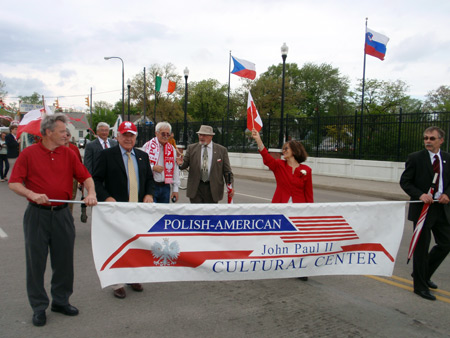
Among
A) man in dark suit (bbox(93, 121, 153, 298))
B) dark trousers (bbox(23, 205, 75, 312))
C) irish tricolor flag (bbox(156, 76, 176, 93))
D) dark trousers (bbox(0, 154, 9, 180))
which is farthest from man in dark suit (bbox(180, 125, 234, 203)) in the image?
irish tricolor flag (bbox(156, 76, 176, 93))

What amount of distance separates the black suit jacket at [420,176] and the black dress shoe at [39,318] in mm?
4058

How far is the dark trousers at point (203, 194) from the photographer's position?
569cm

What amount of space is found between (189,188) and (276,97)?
51079 mm

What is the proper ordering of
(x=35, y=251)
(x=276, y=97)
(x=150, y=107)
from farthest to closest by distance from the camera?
(x=150, y=107) < (x=276, y=97) < (x=35, y=251)

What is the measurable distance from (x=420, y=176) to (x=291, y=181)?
4.89 ft

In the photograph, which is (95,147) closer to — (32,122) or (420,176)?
(32,122)

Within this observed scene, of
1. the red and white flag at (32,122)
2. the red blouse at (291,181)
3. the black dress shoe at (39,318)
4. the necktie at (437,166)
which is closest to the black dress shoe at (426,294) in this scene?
the necktie at (437,166)

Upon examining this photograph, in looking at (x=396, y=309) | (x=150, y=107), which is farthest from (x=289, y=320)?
(x=150, y=107)

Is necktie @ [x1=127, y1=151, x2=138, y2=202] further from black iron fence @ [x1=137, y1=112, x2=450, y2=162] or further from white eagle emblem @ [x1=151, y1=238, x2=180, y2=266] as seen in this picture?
black iron fence @ [x1=137, y1=112, x2=450, y2=162]

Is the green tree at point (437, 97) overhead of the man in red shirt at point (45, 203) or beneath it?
overhead

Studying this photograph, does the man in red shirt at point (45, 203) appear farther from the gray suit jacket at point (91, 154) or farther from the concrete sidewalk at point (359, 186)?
the concrete sidewalk at point (359, 186)

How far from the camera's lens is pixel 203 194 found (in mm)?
5699

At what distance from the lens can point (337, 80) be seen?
243ft

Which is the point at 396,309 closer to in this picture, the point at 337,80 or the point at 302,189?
the point at 302,189
